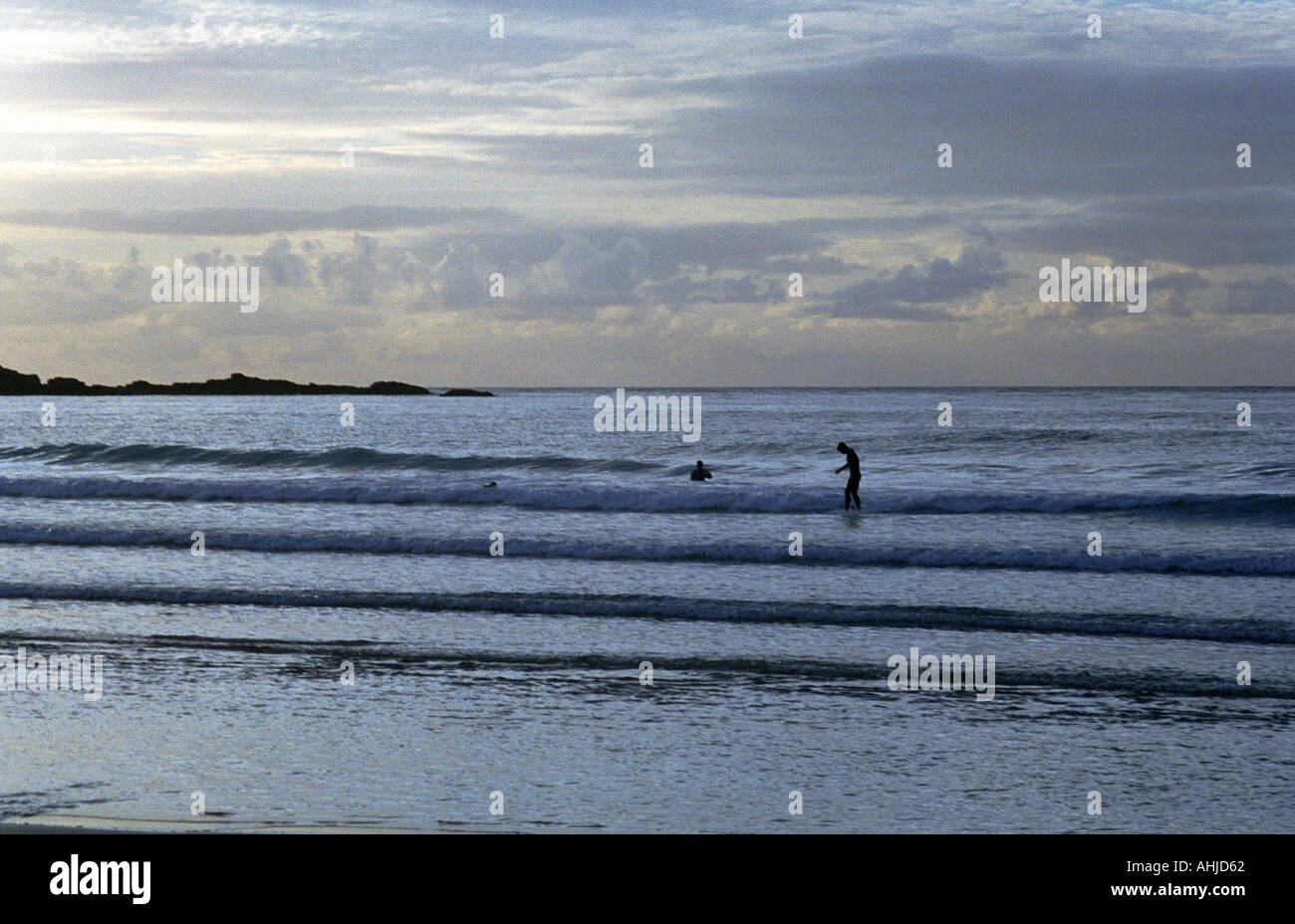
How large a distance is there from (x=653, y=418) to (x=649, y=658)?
84160mm

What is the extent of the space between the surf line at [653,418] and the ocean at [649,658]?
3700 cm

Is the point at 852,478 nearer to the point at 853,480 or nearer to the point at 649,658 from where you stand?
the point at 853,480

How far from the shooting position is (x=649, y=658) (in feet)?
39.2

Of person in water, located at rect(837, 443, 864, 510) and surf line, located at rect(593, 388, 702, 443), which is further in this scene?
surf line, located at rect(593, 388, 702, 443)

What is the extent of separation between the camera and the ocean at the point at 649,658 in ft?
25.4

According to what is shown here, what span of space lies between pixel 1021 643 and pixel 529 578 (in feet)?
24.3

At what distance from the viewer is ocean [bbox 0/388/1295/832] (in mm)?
7738

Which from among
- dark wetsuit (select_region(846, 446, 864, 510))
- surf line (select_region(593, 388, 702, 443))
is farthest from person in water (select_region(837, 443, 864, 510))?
surf line (select_region(593, 388, 702, 443))

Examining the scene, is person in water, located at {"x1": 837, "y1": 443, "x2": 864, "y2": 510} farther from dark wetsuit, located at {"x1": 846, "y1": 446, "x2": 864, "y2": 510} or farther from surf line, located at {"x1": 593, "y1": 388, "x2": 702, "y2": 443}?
surf line, located at {"x1": 593, "y1": 388, "x2": 702, "y2": 443}

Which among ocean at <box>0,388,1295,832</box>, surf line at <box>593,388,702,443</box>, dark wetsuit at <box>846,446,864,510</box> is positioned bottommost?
ocean at <box>0,388,1295,832</box>

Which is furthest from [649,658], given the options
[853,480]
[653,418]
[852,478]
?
[653,418]

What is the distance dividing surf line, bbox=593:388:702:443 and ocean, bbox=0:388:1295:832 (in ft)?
121
